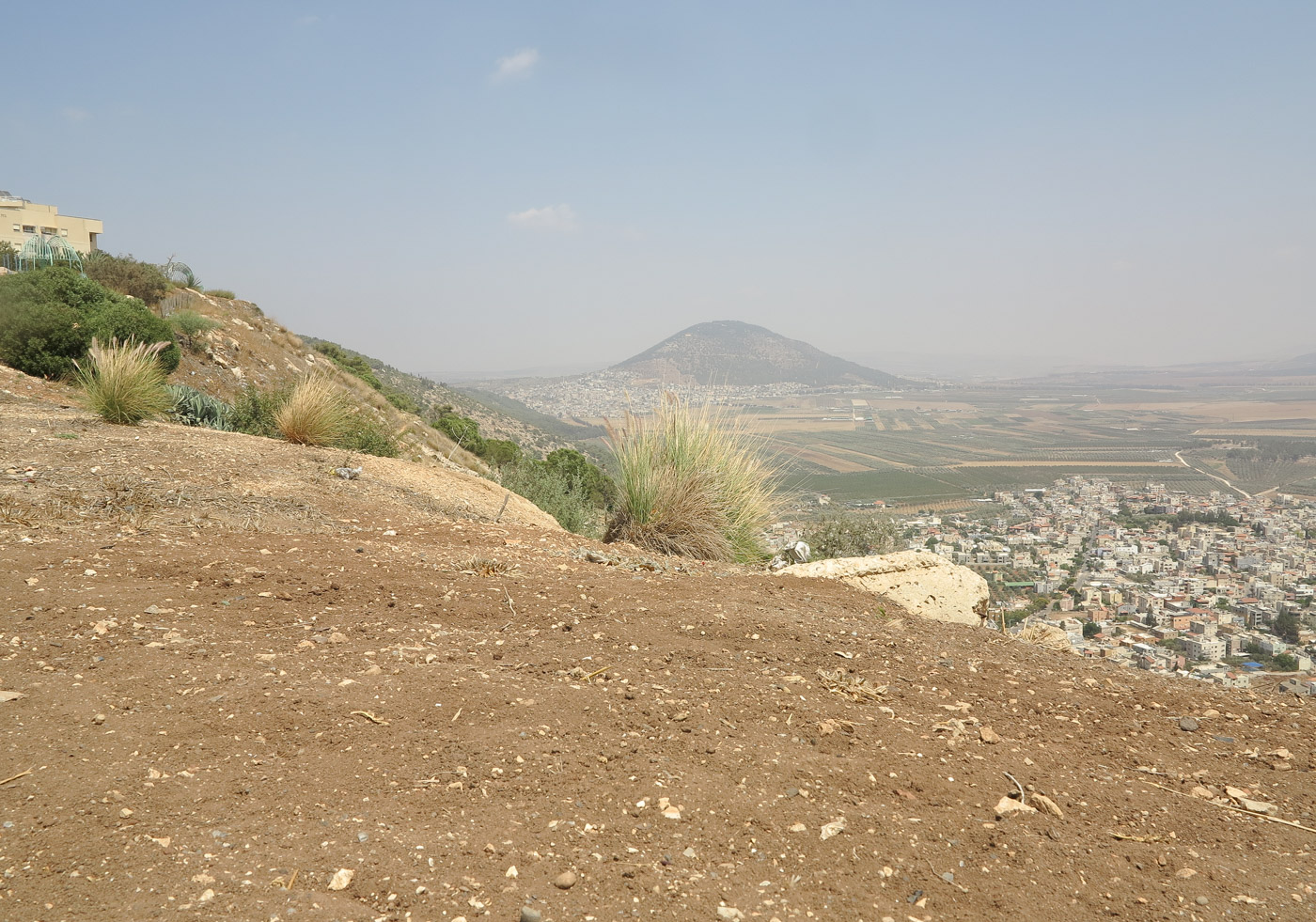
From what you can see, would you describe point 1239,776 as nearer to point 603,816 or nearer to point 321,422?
point 603,816

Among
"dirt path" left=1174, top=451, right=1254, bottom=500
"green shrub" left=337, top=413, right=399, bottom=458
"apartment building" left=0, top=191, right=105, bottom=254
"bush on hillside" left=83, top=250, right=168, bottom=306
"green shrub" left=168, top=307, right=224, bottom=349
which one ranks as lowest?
"dirt path" left=1174, top=451, right=1254, bottom=500

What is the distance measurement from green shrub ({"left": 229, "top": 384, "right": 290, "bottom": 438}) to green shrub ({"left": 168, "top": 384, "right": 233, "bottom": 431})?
0.36ft

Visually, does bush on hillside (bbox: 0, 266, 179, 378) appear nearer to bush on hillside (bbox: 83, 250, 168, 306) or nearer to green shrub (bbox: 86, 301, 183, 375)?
green shrub (bbox: 86, 301, 183, 375)

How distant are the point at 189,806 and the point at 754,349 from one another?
3709 centimetres

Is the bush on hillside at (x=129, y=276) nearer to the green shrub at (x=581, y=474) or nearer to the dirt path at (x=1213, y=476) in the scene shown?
the green shrub at (x=581, y=474)

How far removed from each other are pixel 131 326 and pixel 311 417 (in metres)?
6.31

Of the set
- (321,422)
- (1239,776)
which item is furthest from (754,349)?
(1239,776)

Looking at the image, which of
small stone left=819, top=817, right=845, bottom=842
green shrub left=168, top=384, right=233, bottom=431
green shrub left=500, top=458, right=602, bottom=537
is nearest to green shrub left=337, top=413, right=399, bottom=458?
green shrub left=168, top=384, right=233, bottom=431

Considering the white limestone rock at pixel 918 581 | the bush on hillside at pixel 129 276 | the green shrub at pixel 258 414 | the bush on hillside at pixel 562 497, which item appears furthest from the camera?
the bush on hillside at pixel 129 276

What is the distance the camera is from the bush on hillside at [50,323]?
11.2m

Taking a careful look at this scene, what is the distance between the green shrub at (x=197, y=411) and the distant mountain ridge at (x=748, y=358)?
53.6 feet

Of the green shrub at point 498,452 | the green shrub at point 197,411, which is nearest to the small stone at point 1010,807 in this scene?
the green shrub at point 197,411

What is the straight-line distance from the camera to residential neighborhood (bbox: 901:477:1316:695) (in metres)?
6.08

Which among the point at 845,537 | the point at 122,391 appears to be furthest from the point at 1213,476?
the point at 122,391
